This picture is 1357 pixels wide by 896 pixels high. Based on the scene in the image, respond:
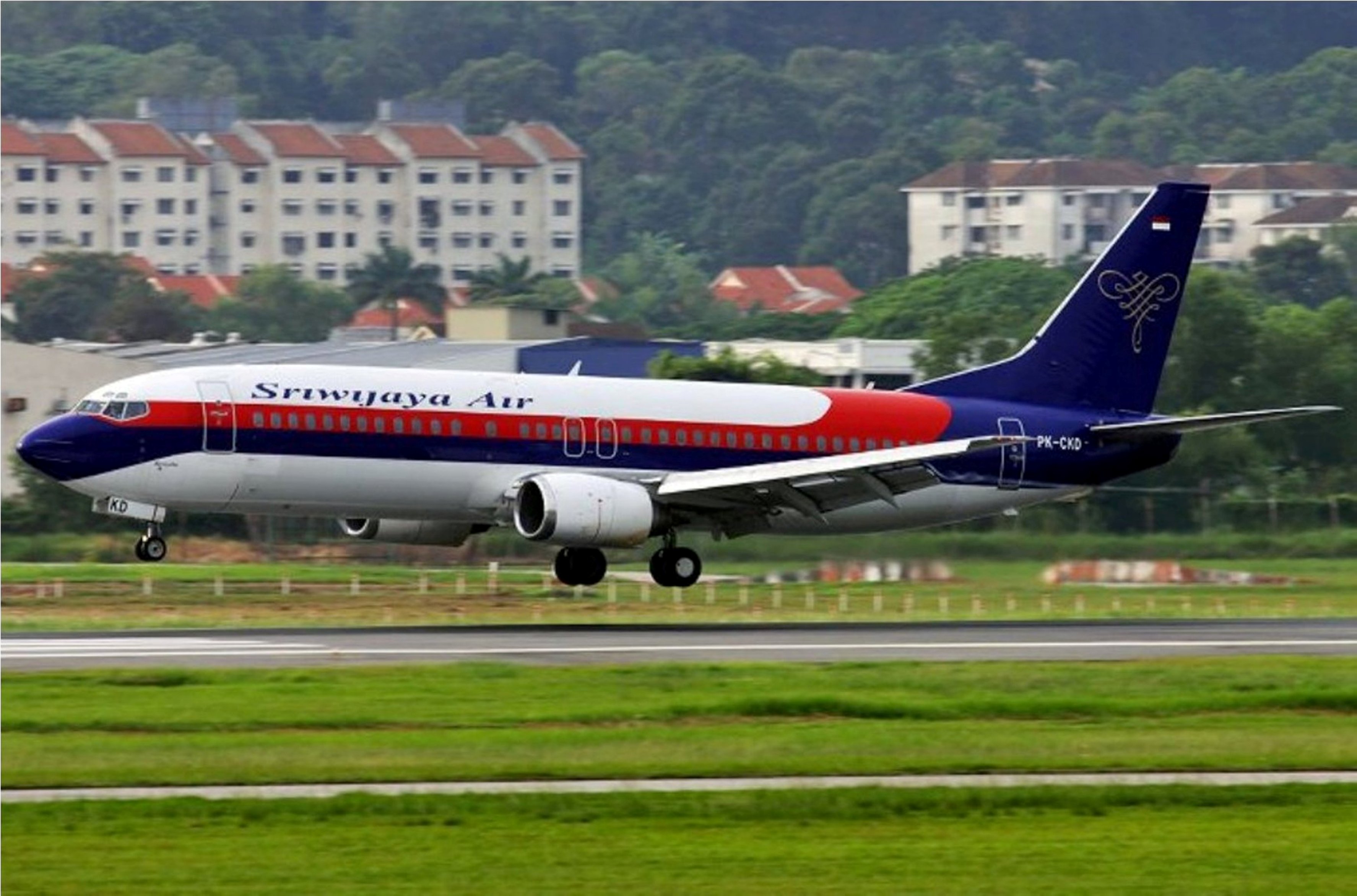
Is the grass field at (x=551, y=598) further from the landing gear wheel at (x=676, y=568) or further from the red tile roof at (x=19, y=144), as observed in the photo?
the red tile roof at (x=19, y=144)

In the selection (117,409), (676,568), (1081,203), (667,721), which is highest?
(1081,203)

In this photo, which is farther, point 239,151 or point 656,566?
point 239,151

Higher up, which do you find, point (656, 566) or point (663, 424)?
point (663, 424)

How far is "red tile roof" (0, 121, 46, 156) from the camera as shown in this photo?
616 ft

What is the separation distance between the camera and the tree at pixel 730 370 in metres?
81.3

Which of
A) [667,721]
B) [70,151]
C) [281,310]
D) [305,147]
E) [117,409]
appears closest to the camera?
[667,721]

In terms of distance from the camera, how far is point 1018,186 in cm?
19400

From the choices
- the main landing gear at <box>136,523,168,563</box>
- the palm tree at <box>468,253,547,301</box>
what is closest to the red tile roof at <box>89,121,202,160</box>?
the palm tree at <box>468,253,547,301</box>

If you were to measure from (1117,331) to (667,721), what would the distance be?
1053 inches

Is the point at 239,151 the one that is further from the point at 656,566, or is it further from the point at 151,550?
the point at 151,550

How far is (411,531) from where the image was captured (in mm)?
52688

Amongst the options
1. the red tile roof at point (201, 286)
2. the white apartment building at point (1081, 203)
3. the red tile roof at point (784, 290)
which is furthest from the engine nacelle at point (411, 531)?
the white apartment building at point (1081, 203)

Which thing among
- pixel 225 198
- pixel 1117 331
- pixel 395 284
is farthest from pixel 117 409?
pixel 225 198

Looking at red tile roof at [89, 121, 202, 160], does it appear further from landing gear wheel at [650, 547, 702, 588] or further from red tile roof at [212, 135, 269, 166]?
landing gear wheel at [650, 547, 702, 588]
